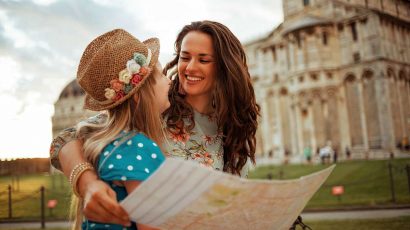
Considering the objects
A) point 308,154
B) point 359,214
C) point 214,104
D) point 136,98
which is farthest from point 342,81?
point 136,98

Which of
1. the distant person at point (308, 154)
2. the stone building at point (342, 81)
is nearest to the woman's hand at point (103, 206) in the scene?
the stone building at point (342, 81)

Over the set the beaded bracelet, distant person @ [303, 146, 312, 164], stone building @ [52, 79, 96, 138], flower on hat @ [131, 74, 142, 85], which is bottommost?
distant person @ [303, 146, 312, 164]

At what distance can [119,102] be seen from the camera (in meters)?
1.66

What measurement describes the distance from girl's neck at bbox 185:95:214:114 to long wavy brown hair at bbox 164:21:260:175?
5cm

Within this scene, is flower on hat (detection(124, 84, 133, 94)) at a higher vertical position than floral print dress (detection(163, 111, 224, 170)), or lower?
higher

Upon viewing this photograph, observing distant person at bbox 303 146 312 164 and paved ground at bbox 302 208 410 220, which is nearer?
paved ground at bbox 302 208 410 220

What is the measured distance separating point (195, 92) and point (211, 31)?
0.37 meters

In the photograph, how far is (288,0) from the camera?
29938mm

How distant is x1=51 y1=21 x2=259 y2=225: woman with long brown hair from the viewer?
2318 millimetres

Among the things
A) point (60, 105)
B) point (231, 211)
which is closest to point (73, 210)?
point (231, 211)

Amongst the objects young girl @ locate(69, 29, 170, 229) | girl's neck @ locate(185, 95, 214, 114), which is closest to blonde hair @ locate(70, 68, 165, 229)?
young girl @ locate(69, 29, 170, 229)

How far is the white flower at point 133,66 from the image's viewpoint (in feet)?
5.38

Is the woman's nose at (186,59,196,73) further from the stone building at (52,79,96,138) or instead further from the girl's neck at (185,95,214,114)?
the stone building at (52,79,96,138)

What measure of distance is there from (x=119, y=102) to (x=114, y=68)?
142 mm
